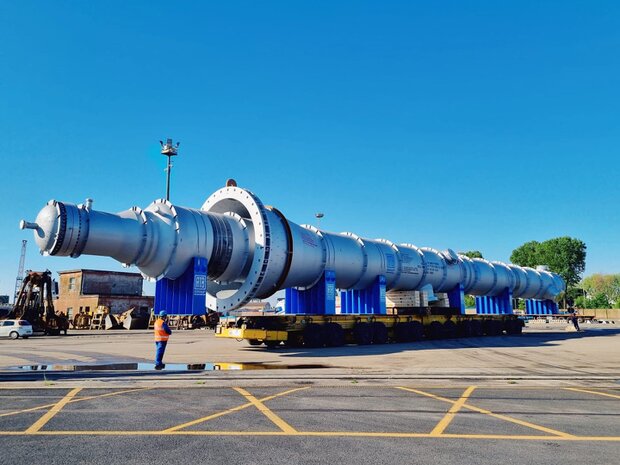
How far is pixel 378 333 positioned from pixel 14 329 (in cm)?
2281

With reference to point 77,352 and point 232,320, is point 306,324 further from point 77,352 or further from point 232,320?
point 77,352

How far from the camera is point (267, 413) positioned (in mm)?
6777

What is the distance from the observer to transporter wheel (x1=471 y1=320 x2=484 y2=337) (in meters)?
26.0

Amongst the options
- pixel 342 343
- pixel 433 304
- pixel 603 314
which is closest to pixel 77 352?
pixel 342 343

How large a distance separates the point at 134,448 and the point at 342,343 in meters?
14.0

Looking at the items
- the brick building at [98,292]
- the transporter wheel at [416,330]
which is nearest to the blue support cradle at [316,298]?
the transporter wheel at [416,330]

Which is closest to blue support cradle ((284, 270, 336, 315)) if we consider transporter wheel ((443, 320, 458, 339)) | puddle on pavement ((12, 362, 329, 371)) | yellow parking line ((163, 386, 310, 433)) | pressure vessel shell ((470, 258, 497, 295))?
puddle on pavement ((12, 362, 329, 371))

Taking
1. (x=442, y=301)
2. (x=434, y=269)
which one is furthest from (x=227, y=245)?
(x=442, y=301)

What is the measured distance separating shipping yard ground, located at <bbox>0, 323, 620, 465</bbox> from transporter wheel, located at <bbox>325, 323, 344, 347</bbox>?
4563 mm

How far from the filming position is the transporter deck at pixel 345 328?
1673 cm

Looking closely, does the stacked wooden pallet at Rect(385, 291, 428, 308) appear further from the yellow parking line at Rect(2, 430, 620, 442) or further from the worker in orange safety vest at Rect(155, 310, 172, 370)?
the yellow parking line at Rect(2, 430, 620, 442)

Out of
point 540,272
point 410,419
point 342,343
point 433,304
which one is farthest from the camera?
point 540,272

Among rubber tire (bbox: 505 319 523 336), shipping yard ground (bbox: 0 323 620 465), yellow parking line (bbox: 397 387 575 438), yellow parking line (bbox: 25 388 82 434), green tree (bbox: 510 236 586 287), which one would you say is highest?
green tree (bbox: 510 236 586 287)

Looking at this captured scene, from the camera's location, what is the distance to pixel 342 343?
60.7ft
